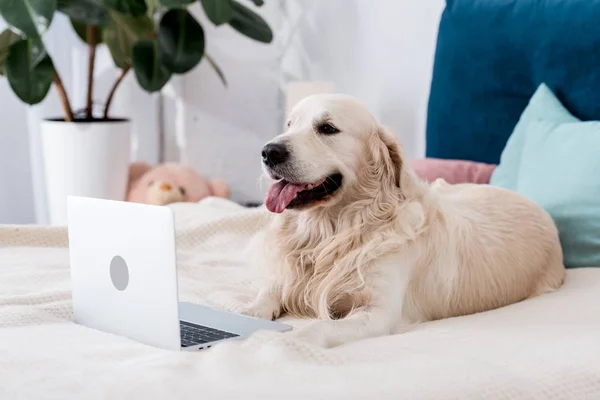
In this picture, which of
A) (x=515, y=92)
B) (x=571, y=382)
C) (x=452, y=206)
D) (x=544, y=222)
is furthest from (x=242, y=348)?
(x=515, y=92)

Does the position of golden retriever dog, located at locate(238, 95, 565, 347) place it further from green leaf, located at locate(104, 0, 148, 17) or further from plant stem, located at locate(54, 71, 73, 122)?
plant stem, located at locate(54, 71, 73, 122)

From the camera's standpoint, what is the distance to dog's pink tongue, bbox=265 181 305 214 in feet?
5.98

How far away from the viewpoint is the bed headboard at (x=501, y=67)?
258cm

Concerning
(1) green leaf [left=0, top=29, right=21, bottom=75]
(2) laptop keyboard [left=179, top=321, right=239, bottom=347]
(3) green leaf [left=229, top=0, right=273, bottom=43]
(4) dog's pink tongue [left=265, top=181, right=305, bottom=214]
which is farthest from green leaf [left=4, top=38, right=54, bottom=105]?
(2) laptop keyboard [left=179, top=321, right=239, bottom=347]

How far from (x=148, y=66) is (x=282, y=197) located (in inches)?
75.0

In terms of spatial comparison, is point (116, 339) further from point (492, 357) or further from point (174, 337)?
point (492, 357)

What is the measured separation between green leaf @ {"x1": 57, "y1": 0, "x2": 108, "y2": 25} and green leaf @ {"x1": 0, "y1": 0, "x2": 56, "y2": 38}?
0.55 feet

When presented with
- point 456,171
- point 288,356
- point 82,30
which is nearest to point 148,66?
point 82,30

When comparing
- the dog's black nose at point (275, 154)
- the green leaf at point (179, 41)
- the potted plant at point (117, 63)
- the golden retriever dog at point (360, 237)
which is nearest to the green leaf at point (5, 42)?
the potted plant at point (117, 63)

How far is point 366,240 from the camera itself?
186 cm

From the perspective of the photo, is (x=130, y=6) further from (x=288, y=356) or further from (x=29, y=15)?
(x=288, y=356)

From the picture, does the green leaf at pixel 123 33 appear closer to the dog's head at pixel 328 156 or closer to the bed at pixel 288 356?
the bed at pixel 288 356

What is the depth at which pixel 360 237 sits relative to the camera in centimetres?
187

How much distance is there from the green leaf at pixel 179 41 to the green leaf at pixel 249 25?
0.16 metres
